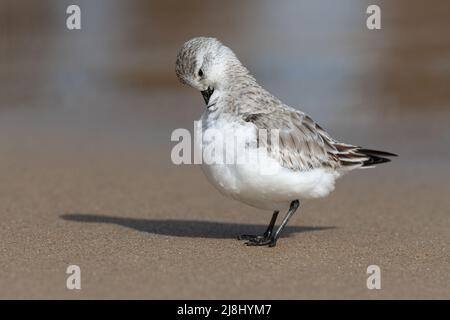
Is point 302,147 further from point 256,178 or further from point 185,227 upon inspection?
point 185,227

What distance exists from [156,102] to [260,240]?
20.1 feet

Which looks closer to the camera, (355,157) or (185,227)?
(355,157)

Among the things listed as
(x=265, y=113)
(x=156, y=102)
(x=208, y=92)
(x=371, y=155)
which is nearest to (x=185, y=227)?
(x=208, y=92)

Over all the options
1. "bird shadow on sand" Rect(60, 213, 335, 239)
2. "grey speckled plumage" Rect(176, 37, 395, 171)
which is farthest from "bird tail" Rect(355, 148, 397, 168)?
"bird shadow on sand" Rect(60, 213, 335, 239)

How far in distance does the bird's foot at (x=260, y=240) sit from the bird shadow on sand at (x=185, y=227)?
19 centimetres

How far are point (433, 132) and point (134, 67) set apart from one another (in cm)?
546

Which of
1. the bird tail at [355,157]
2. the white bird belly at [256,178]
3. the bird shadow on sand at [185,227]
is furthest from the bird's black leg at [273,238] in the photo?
the bird tail at [355,157]

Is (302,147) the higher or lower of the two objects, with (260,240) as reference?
higher

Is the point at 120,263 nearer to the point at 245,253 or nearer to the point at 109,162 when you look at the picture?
the point at 245,253

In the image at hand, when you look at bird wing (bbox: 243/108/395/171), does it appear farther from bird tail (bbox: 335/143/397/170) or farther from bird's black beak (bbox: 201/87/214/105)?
bird's black beak (bbox: 201/87/214/105)

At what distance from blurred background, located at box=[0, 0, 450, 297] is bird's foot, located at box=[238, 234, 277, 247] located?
466mm

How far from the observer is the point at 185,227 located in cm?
795

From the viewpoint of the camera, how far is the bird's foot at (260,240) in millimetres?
7176

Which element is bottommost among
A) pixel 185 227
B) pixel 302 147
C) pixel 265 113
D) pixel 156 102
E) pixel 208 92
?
→ pixel 185 227
